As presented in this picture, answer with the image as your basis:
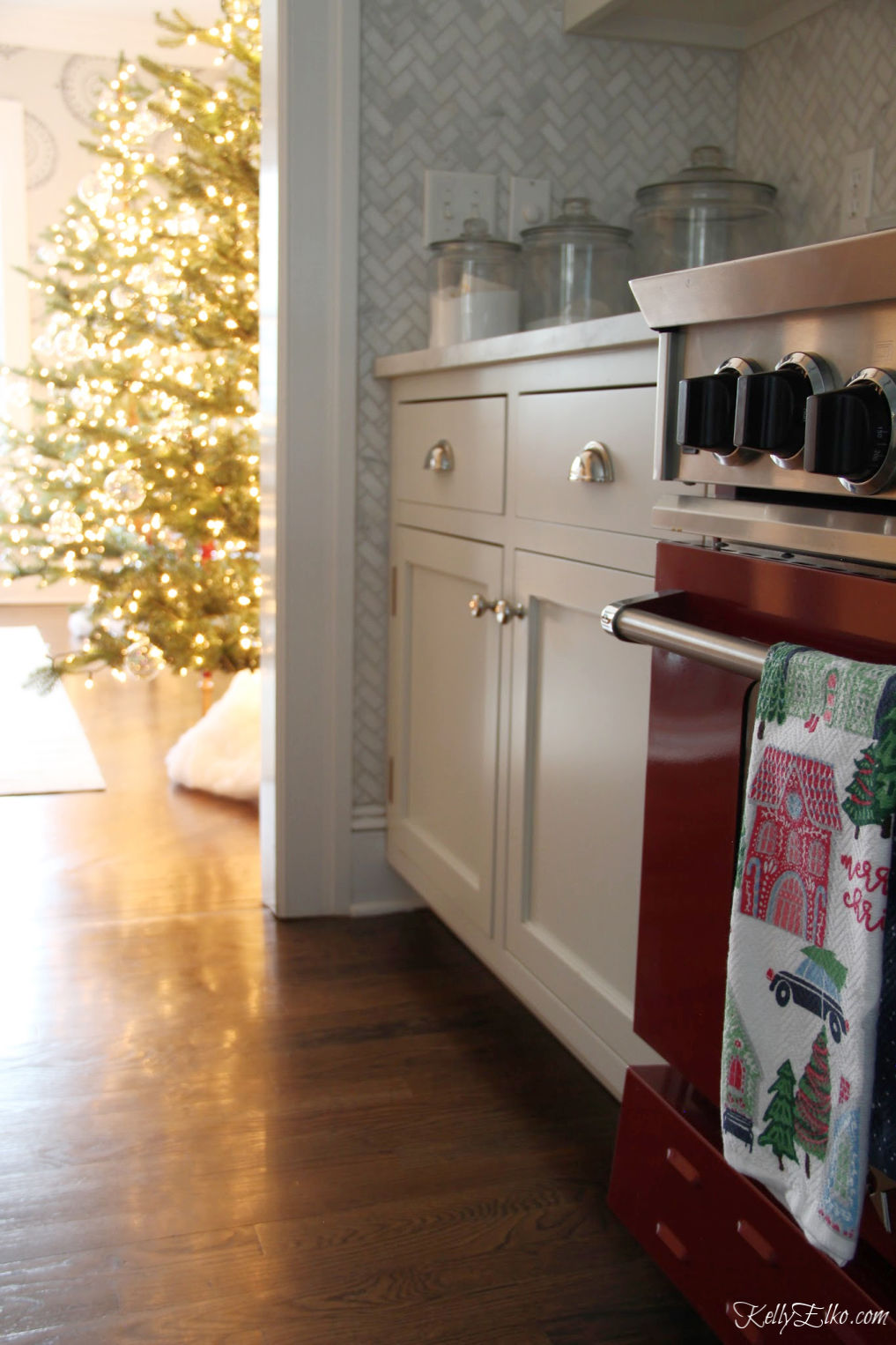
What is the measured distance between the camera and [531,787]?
169 centimetres

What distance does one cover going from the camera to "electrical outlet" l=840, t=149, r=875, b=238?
1.91m

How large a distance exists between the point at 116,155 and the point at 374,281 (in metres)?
1.43

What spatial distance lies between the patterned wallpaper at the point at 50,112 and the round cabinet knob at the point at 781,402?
18.5 feet

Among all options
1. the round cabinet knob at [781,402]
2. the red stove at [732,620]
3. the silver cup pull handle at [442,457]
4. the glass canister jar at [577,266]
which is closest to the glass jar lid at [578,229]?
the glass canister jar at [577,266]

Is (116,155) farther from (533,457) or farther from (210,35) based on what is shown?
(533,457)

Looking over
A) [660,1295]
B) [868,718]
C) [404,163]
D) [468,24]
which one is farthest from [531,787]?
[468,24]

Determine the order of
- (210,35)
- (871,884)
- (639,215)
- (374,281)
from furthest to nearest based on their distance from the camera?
(210,35)
(374,281)
(639,215)
(871,884)

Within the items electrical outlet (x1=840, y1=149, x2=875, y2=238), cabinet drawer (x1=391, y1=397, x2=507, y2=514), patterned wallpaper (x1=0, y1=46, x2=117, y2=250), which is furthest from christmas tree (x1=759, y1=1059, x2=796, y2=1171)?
patterned wallpaper (x1=0, y1=46, x2=117, y2=250)

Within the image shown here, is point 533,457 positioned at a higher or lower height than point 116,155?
lower

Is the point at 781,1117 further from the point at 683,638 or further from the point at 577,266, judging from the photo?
the point at 577,266

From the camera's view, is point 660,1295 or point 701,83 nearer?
point 660,1295

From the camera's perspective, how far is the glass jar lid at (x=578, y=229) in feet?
6.68

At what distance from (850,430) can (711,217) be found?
136 cm

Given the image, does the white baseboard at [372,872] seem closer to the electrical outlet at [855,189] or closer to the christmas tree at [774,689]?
the electrical outlet at [855,189]
